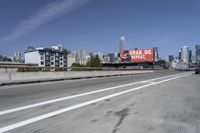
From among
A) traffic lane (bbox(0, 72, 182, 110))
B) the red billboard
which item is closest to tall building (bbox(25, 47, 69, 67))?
the red billboard

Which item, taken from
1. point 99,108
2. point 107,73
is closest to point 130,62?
point 107,73

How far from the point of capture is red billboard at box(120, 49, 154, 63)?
333 feet

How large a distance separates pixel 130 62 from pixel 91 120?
103094mm

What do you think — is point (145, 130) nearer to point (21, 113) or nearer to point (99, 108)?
point (99, 108)

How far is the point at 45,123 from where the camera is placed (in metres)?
5.97

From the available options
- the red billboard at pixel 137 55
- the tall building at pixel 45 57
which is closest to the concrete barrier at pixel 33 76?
the red billboard at pixel 137 55

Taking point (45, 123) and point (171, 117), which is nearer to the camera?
point (45, 123)

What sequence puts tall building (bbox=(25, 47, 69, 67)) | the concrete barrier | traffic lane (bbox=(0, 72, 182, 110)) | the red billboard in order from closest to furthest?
traffic lane (bbox=(0, 72, 182, 110)) → the concrete barrier → the red billboard → tall building (bbox=(25, 47, 69, 67))

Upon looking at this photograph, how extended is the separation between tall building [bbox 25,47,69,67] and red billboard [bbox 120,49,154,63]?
7279 centimetres

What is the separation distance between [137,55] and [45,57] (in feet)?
269

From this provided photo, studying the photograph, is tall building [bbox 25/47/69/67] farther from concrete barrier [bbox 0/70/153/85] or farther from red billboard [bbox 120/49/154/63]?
concrete barrier [bbox 0/70/153/85]

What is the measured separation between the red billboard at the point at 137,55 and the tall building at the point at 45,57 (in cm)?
7279

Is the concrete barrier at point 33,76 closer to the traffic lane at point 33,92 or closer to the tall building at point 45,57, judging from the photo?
the traffic lane at point 33,92

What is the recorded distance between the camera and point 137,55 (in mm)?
103812
